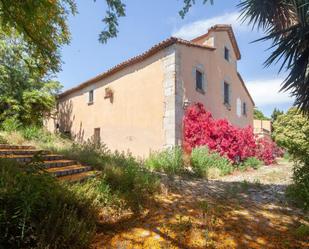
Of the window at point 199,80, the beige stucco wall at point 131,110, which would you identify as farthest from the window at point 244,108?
the beige stucco wall at point 131,110

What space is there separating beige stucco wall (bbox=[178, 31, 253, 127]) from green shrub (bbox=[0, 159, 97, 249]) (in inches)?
353

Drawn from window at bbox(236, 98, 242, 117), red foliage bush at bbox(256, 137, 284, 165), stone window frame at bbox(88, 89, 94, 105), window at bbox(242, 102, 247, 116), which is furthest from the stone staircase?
window at bbox(242, 102, 247, 116)

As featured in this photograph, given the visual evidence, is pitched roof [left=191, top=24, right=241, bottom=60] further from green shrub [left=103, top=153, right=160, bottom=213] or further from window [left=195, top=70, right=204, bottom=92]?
green shrub [left=103, top=153, right=160, bottom=213]

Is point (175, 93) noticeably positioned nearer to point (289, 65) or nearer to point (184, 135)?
point (184, 135)

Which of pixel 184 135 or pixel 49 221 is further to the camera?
pixel 184 135

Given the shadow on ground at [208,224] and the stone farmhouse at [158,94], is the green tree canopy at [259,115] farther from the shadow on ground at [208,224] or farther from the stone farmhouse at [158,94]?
the shadow on ground at [208,224]

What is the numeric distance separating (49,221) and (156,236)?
4.42ft

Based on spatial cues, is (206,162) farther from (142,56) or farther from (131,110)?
(142,56)

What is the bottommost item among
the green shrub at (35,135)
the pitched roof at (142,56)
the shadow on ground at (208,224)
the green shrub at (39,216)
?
the shadow on ground at (208,224)

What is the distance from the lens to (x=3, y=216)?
8.96 ft

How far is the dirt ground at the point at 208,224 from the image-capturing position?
3531 millimetres

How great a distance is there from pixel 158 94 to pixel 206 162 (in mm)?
3674

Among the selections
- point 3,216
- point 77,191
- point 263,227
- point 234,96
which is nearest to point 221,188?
point 263,227

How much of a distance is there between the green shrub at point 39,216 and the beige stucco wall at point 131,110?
815 centimetres
